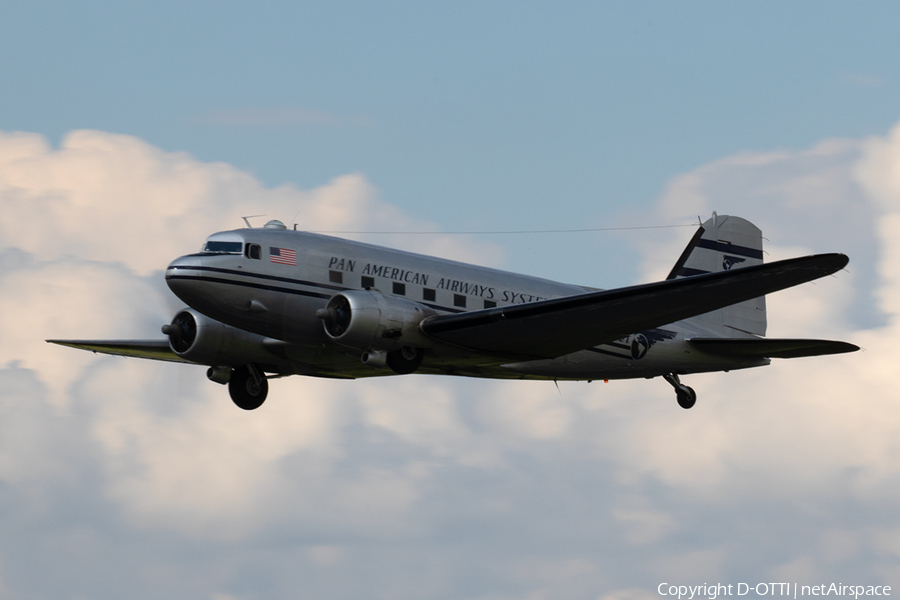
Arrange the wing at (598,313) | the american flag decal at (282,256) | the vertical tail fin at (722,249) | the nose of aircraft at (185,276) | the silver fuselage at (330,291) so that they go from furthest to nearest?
the vertical tail fin at (722,249) → the american flag decal at (282,256) → the silver fuselage at (330,291) → the nose of aircraft at (185,276) → the wing at (598,313)

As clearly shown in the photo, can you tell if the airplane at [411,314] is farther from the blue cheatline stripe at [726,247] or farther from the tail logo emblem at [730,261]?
the blue cheatline stripe at [726,247]

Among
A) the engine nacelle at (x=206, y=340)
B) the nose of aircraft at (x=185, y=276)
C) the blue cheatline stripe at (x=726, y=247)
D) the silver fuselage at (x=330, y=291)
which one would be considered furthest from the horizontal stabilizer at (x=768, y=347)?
the nose of aircraft at (x=185, y=276)

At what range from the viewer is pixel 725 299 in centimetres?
1886

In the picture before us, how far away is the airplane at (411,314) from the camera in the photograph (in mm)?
19188

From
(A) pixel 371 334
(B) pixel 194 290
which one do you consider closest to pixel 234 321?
(B) pixel 194 290

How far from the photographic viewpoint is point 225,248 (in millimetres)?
20109

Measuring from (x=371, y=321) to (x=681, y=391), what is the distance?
8829mm

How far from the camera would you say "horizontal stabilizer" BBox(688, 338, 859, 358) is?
70.4 feet

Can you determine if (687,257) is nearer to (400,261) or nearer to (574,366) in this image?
(574,366)

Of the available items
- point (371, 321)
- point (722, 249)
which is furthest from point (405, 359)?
point (722, 249)

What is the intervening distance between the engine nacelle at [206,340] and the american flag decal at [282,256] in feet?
9.53

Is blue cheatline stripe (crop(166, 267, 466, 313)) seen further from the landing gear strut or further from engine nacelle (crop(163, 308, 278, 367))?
the landing gear strut

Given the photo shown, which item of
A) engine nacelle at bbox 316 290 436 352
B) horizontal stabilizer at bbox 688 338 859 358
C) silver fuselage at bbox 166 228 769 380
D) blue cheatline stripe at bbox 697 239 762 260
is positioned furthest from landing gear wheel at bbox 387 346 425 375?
blue cheatline stripe at bbox 697 239 762 260

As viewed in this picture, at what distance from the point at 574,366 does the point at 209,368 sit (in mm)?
7817
